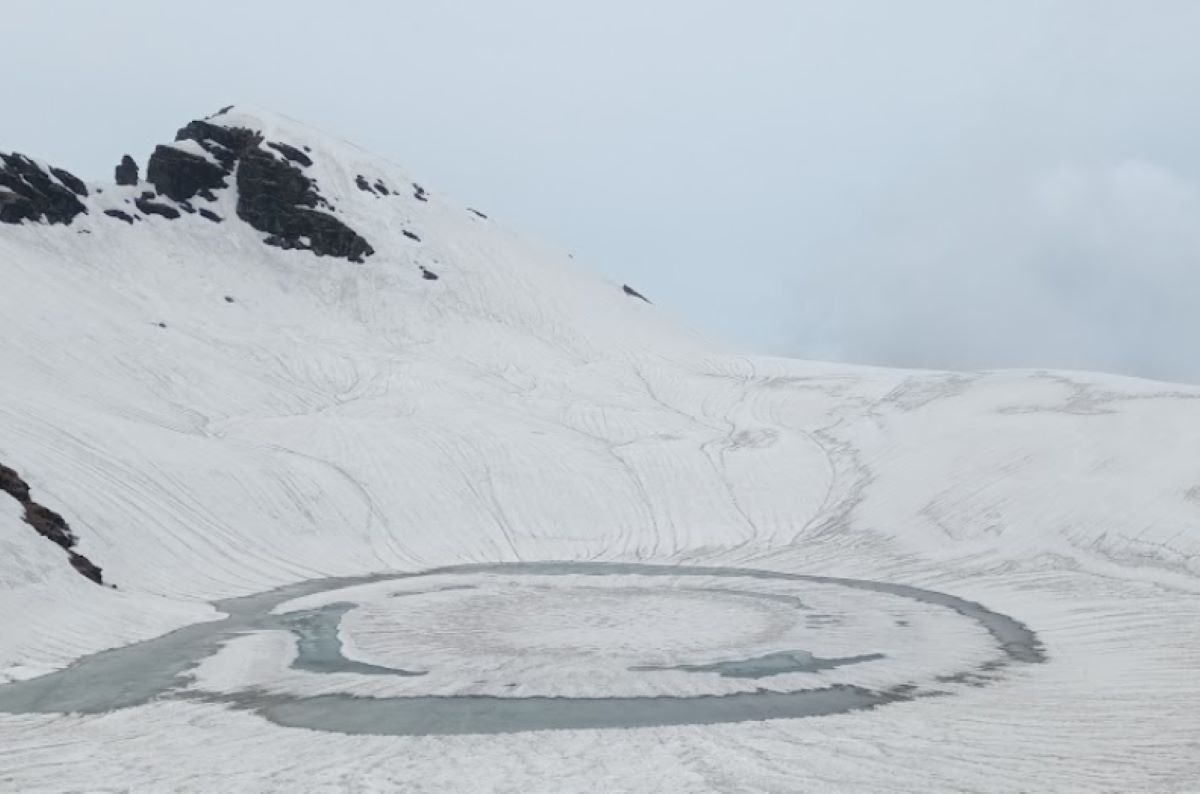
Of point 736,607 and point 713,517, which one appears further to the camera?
point 713,517

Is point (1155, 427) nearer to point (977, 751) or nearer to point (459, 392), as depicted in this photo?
point (977, 751)

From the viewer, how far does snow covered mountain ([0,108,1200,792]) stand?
17219 millimetres

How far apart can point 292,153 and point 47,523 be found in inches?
3142

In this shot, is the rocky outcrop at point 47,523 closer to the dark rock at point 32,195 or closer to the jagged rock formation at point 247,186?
the dark rock at point 32,195

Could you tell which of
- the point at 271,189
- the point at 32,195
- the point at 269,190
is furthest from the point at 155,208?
the point at 32,195

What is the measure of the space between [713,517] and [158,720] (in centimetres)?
3712

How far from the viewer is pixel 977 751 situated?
16359 millimetres

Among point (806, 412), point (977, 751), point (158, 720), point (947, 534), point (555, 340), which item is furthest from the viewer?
point (555, 340)

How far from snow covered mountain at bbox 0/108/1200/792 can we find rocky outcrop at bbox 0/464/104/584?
7.6 inches

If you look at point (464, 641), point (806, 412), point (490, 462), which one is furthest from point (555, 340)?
point (464, 641)

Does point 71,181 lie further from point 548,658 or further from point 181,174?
point 548,658

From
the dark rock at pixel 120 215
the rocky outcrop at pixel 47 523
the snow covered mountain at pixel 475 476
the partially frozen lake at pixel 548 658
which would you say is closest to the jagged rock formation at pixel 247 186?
the dark rock at pixel 120 215

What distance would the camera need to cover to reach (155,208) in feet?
306

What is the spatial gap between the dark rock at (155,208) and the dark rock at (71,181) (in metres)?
4.92
